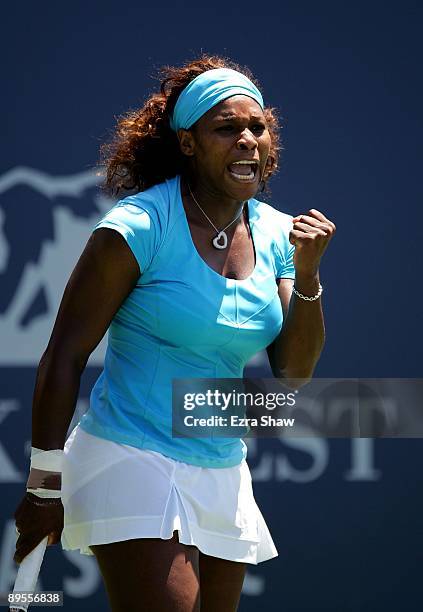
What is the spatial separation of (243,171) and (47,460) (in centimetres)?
79

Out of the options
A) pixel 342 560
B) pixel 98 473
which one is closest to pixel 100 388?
pixel 98 473

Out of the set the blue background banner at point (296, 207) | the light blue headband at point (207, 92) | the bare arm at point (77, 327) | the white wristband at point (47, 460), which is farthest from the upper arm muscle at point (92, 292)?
the blue background banner at point (296, 207)

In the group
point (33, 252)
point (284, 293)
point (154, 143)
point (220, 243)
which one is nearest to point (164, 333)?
point (220, 243)

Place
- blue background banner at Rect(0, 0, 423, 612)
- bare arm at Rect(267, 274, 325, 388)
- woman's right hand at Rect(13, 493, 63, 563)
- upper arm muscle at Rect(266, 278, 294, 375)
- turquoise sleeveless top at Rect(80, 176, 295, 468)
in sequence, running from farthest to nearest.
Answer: blue background banner at Rect(0, 0, 423, 612), upper arm muscle at Rect(266, 278, 294, 375), bare arm at Rect(267, 274, 325, 388), turquoise sleeveless top at Rect(80, 176, 295, 468), woman's right hand at Rect(13, 493, 63, 563)

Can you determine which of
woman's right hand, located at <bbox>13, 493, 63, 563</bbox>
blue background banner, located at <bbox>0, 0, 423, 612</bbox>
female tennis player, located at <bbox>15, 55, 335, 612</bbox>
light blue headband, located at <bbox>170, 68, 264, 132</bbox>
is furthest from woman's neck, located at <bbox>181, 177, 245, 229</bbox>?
blue background banner, located at <bbox>0, 0, 423, 612</bbox>

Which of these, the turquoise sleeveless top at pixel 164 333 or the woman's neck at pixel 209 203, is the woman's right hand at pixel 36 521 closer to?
the turquoise sleeveless top at pixel 164 333

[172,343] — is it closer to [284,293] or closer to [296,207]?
[284,293]

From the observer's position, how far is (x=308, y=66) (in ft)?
14.7

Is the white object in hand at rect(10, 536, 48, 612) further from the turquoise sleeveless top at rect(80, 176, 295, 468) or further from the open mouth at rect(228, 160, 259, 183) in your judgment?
the open mouth at rect(228, 160, 259, 183)

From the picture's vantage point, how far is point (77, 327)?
2551 mm

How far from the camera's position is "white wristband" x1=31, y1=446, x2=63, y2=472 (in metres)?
2.51

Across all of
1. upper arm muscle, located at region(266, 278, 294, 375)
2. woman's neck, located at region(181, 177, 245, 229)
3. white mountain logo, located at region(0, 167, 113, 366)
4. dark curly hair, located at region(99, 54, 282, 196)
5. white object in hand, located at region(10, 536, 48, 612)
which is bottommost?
white object in hand, located at region(10, 536, 48, 612)

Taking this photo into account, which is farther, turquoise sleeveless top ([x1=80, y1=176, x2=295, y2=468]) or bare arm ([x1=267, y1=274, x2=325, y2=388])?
bare arm ([x1=267, y1=274, x2=325, y2=388])

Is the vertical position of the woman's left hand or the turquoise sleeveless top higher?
the woman's left hand
